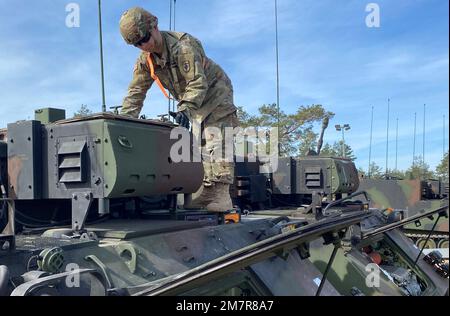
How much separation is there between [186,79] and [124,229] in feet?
4.97

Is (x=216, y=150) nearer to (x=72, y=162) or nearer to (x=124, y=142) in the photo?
(x=124, y=142)

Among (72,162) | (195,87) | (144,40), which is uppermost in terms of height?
(144,40)

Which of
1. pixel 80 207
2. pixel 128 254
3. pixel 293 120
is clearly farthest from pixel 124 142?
pixel 293 120

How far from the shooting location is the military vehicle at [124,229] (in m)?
2.39

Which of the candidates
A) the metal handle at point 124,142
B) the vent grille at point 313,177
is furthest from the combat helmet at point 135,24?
the vent grille at point 313,177

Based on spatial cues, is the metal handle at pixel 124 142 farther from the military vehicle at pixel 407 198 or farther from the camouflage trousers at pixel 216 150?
the military vehicle at pixel 407 198

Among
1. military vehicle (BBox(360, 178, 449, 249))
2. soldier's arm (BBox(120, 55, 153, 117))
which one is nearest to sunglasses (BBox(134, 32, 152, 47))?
soldier's arm (BBox(120, 55, 153, 117))

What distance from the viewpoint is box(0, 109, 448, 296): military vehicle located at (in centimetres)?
239

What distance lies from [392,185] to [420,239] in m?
1.54

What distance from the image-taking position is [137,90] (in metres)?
4.66

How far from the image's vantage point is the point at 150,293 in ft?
7.22

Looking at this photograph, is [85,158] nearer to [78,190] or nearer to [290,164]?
[78,190]

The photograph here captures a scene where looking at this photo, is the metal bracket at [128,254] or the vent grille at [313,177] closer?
the metal bracket at [128,254]
